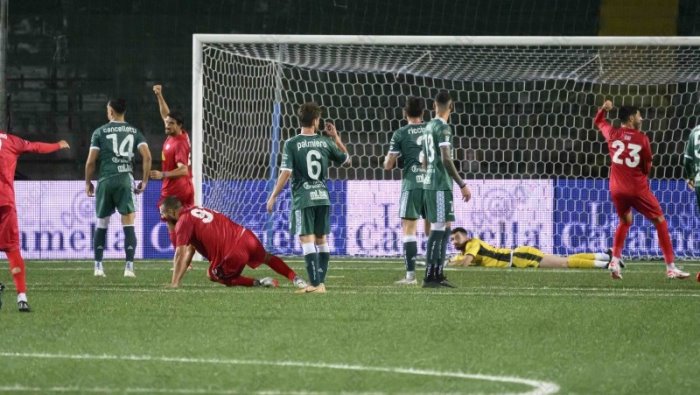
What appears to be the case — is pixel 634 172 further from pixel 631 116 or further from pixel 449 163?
pixel 449 163

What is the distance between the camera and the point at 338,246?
763 inches

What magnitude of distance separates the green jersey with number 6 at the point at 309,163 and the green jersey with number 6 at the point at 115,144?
313 centimetres

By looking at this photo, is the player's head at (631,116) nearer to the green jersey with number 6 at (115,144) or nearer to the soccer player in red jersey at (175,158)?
the soccer player in red jersey at (175,158)

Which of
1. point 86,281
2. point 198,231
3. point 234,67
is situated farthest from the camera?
point 234,67

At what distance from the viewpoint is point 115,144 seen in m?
14.7

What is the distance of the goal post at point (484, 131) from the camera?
18766 mm

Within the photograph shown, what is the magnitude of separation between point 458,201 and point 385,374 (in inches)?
490

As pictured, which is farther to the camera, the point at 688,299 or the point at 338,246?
the point at 338,246

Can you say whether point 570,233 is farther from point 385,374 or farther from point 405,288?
point 385,374

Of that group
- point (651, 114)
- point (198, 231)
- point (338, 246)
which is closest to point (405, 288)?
point (198, 231)

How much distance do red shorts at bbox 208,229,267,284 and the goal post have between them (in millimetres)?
4618

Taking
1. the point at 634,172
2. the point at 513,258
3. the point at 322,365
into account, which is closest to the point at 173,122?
the point at 513,258

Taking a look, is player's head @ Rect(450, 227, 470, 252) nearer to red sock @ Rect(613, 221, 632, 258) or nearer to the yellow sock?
the yellow sock

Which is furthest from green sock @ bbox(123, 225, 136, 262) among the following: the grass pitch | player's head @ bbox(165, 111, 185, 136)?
the grass pitch
